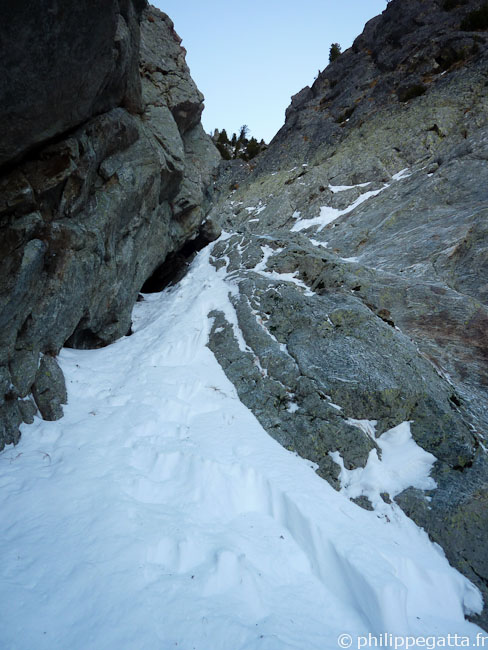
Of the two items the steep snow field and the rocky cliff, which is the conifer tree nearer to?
the rocky cliff

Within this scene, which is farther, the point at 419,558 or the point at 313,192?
the point at 313,192

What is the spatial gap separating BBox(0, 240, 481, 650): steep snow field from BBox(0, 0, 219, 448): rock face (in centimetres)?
205

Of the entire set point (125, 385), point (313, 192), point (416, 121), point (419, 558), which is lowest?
point (419, 558)

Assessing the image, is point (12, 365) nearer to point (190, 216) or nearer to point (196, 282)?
point (196, 282)

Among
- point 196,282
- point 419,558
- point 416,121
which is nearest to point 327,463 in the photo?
point 419,558

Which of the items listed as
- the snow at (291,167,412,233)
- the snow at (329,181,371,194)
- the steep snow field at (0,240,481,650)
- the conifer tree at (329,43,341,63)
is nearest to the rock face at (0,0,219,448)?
the steep snow field at (0,240,481,650)

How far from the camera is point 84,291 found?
1005 cm

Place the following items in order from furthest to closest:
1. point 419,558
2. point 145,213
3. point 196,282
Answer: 1. point 196,282
2. point 145,213
3. point 419,558

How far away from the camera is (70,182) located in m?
8.23

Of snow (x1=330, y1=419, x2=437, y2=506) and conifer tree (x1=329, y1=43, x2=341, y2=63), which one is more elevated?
conifer tree (x1=329, y1=43, x2=341, y2=63)

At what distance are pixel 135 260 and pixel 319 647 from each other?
13901 mm

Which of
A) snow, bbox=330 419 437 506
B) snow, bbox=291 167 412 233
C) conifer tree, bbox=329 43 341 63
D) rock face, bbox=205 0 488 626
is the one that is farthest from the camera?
conifer tree, bbox=329 43 341 63

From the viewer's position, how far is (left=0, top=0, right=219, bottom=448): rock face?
532cm

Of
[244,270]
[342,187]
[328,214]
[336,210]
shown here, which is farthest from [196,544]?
[342,187]
